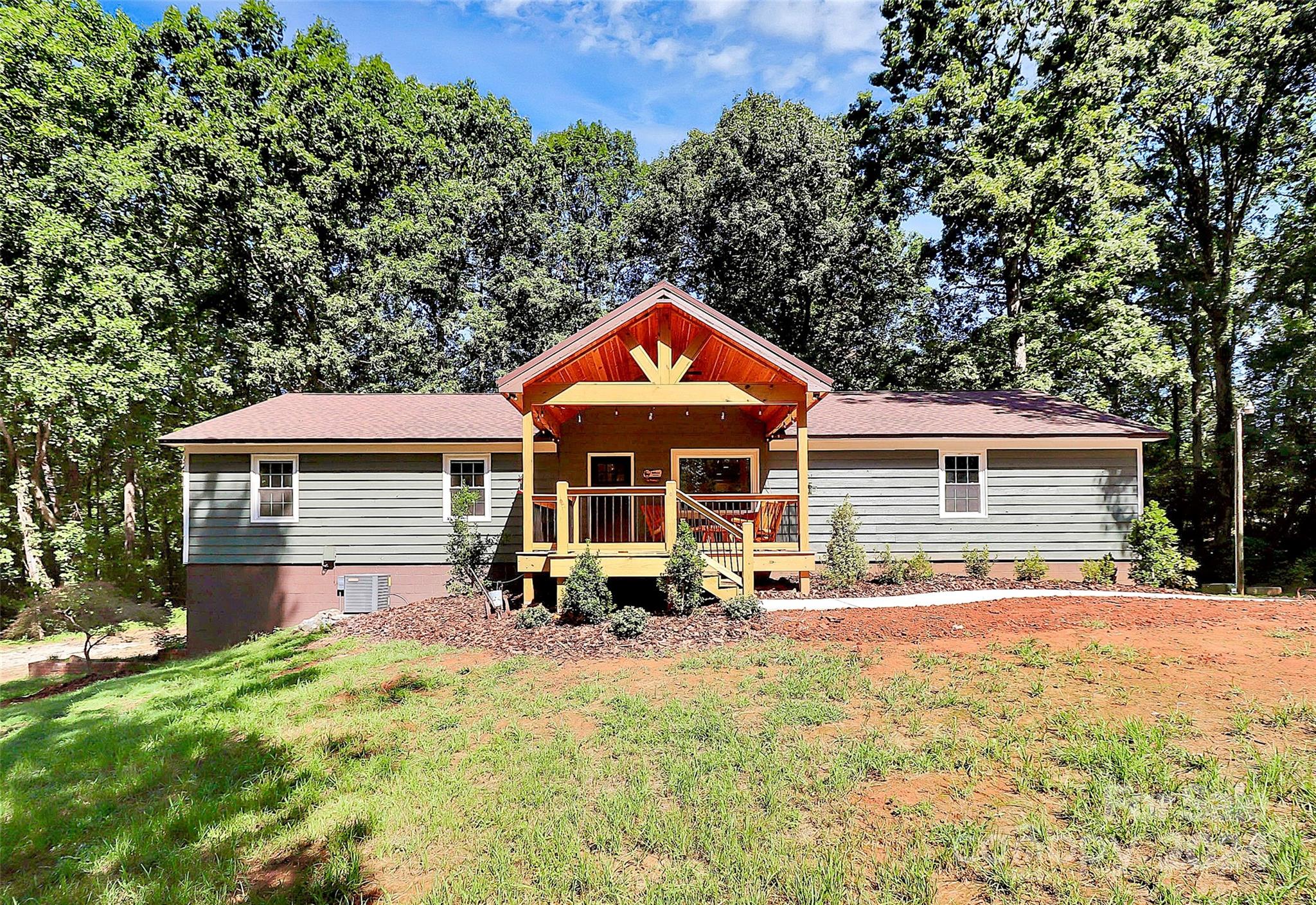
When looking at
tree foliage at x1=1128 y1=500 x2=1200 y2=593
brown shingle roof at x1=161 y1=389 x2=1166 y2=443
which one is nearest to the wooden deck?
brown shingle roof at x1=161 y1=389 x2=1166 y2=443

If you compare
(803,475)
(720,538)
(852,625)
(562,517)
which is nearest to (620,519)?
(720,538)

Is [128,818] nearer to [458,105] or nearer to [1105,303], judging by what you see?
[1105,303]

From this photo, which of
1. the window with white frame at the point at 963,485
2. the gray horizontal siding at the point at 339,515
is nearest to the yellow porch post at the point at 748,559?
the gray horizontal siding at the point at 339,515

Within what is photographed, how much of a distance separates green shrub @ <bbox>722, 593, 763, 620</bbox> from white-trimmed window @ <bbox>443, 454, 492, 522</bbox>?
5905 mm

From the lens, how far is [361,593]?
11.5 meters

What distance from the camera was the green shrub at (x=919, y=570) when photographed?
35.8 ft

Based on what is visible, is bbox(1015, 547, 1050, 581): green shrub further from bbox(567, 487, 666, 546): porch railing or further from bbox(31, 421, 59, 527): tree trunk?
bbox(31, 421, 59, 527): tree trunk

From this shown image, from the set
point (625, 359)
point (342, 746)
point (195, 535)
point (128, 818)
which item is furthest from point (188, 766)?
point (195, 535)

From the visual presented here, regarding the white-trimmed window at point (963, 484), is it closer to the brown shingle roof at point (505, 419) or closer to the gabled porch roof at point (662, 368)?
the brown shingle roof at point (505, 419)

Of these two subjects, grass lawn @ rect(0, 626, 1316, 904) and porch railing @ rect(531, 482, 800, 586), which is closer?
grass lawn @ rect(0, 626, 1316, 904)

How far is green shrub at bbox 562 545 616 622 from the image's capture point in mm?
8297

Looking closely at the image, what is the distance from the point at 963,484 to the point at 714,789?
1042cm

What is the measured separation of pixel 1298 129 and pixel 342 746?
2523 centimetres

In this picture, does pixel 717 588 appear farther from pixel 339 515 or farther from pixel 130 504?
pixel 130 504
